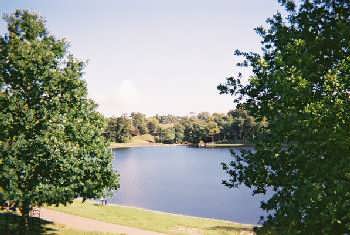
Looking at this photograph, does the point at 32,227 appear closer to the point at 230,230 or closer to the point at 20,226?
the point at 20,226

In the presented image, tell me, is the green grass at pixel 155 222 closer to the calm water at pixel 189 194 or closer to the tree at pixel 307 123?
the calm water at pixel 189 194

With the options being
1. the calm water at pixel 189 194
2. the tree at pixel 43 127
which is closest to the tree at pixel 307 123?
the tree at pixel 43 127

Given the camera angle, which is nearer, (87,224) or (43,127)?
(43,127)

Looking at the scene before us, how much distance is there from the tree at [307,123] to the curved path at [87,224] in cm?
1679

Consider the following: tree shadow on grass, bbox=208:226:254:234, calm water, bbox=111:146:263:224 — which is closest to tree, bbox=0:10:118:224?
tree shadow on grass, bbox=208:226:254:234

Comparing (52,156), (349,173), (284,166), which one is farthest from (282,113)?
(52,156)

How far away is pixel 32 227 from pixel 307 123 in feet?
76.8

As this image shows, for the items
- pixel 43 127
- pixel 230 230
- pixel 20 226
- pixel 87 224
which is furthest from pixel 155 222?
pixel 43 127

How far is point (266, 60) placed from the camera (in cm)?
1587

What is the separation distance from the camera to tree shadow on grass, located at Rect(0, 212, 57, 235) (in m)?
25.1

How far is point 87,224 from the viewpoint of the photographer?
31.3 meters

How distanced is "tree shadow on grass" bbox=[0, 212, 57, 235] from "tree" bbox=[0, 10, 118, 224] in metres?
3.48

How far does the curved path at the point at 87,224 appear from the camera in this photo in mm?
29359

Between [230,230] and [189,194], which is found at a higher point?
[230,230]
